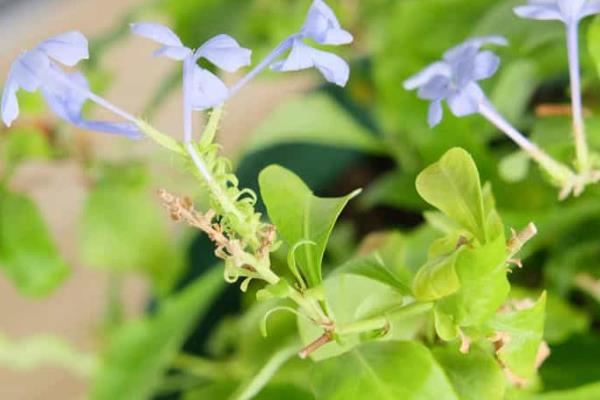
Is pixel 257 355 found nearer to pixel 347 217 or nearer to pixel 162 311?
pixel 162 311

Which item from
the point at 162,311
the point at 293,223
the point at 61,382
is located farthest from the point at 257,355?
the point at 61,382

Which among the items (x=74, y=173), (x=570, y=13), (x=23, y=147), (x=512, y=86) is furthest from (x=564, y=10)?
(x=74, y=173)

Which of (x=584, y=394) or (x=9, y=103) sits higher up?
(x=9, y=103)

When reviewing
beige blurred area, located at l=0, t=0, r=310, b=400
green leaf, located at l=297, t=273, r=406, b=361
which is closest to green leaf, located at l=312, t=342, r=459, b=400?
green leaf, located at l=297, t=273, r=406, b=361

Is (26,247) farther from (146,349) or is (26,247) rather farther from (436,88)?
(436,88)

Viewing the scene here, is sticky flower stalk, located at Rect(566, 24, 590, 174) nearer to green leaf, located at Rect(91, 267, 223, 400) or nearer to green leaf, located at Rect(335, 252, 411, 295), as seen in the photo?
green leaf, located at Rect(335, 252, 411, 295)

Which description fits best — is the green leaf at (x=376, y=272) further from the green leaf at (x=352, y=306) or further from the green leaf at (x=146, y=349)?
the green leaf at (x=146, y=349)

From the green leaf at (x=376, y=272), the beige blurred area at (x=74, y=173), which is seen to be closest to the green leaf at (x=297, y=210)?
the green leaf at (x=376, y=272)
